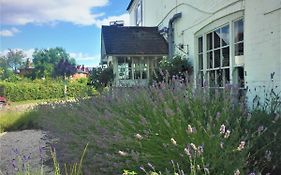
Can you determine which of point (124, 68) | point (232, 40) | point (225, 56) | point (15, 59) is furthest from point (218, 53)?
point (15, 59)

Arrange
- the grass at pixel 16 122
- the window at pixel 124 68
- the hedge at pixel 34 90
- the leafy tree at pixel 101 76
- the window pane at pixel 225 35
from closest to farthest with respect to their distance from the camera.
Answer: the window pane at pixel 225 35 < the grass at pixel 16 122 < the window at pixel 124 68 < the leafy tree at pixel 101 76 < the hedge at pixel 34 90

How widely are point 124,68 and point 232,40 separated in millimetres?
8264

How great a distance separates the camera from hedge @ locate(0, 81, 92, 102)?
30812mm

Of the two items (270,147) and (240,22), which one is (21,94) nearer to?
(240,22)

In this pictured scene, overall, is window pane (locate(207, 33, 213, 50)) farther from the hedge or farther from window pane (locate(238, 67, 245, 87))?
the hedge

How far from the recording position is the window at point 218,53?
8812 millimetres

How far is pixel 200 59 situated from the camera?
10844 mm

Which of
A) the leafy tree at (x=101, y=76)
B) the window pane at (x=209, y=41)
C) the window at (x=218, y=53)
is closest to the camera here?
the window at (x=218, y=53)

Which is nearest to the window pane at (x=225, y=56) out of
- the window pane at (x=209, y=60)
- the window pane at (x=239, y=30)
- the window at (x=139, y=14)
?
the window pane at (x=239, y=30)

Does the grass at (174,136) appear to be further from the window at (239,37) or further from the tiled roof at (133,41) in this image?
the tiled roof at (133,41)

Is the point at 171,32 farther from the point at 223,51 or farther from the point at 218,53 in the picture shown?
the point at 223,51

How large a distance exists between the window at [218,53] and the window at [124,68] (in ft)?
20.7

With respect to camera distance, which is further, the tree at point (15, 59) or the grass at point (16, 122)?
the tree at point (15, 59)

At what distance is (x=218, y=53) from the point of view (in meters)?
9.48
